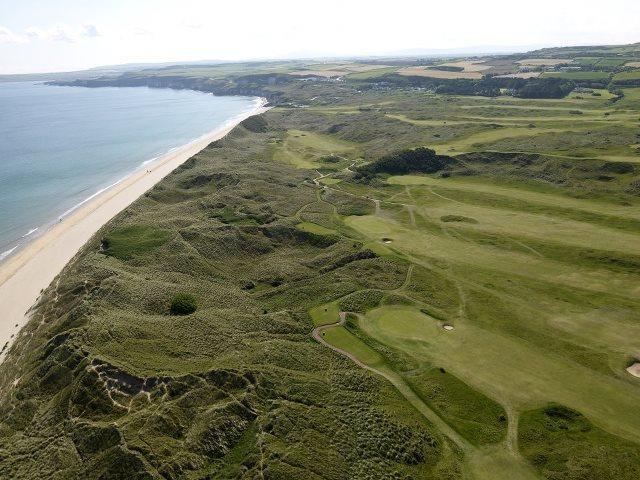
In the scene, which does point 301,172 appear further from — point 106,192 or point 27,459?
point 27,459

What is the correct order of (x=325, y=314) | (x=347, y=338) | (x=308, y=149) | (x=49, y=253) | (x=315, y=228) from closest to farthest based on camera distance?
(x=347, y=338) < (x=325, y=314) < (x=315, y=228) < (x=49, y=253) < (x=308, y=149)

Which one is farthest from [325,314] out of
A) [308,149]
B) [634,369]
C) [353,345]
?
[308,149]

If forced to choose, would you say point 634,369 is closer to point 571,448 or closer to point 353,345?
point 571,448

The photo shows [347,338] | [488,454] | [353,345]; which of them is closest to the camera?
[488,454]

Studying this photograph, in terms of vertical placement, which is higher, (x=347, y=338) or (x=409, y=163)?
(x=347, y=338)

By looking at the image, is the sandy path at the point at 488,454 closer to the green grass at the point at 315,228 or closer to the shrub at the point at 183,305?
the shrub at the point at 183,305

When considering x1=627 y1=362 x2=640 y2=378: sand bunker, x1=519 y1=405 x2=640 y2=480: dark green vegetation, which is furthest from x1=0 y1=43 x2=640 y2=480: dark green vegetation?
x1=627 y1=362 x2=640 y2=378: sand bunker
